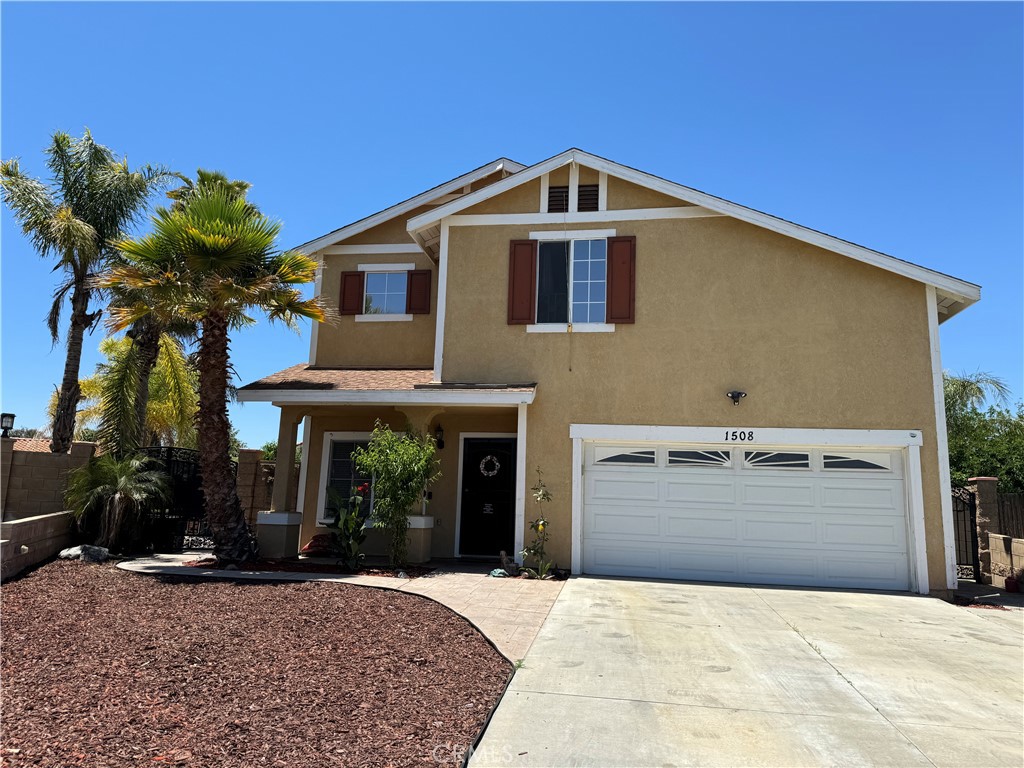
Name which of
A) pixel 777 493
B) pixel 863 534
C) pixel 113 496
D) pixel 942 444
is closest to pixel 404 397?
pixel 113 496

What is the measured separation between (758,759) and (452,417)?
9.44 meters

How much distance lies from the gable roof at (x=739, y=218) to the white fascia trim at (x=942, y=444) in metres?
0.37

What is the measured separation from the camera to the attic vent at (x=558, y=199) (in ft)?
39.9

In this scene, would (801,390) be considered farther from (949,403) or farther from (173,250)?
(949,403)

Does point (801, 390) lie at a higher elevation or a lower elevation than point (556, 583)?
higher

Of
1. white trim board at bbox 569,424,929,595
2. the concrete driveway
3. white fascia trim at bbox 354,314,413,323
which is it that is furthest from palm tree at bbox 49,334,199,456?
the concrete driveway

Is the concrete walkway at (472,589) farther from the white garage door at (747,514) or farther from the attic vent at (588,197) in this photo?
the attic vent at (588,197)

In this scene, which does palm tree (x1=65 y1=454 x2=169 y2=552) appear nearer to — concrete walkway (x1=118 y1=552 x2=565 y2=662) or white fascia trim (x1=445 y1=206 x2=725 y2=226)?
concrete walkway (x1=118 y1=552 x2=565 y2=662)

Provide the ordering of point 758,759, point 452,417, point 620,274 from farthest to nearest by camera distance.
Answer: point 452,417 < point 620,274 < point 758,759

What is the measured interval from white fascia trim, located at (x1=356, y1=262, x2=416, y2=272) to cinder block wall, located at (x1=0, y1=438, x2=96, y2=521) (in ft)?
20.7

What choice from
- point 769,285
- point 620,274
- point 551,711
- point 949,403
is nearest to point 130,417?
point 620,274

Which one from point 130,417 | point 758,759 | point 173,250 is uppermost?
point 173,250

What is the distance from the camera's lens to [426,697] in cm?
485

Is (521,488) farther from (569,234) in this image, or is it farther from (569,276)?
(569,234)
